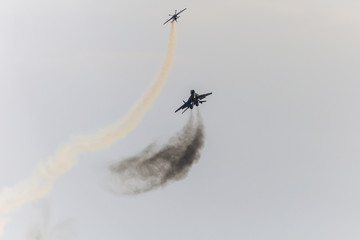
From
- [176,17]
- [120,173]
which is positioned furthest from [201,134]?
[176,17]

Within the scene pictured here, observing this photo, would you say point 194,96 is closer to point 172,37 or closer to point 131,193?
point 172,37

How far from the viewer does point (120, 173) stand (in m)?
74.2

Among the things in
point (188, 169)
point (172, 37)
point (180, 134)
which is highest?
point (172, 37)

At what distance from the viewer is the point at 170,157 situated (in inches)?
2864

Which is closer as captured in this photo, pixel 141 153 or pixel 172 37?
pixel 141 153

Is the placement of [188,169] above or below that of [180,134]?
below

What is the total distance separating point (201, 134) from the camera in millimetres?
75500

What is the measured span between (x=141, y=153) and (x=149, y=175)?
3.89m

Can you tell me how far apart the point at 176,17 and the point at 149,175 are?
93.8ft

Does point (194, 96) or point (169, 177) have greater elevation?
point (194, 96)

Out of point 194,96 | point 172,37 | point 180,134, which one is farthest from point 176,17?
point 180,134

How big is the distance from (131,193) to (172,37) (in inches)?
1128

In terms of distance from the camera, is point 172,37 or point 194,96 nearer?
point 194,96

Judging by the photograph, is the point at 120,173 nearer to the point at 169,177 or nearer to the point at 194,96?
the point at 169,177
